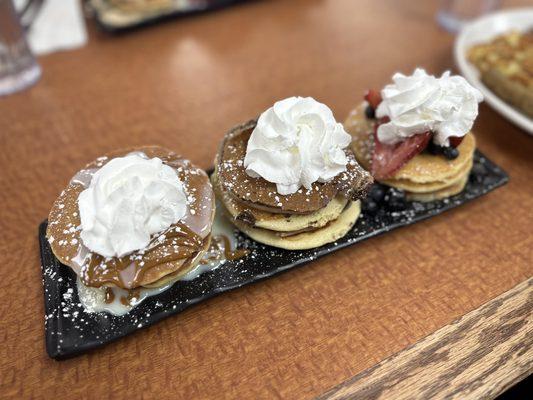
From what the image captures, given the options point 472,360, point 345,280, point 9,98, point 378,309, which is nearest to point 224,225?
point 345,280

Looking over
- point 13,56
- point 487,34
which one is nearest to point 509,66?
point 487,34

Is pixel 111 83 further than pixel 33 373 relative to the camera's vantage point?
Yes

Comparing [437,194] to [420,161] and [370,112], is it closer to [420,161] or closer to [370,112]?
[420,161]

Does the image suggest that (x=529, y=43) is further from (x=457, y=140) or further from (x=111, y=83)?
(x=111, y=83)

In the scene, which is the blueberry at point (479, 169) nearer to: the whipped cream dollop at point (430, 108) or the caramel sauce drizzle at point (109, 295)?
the whipped cream dollop at point (430, 108)

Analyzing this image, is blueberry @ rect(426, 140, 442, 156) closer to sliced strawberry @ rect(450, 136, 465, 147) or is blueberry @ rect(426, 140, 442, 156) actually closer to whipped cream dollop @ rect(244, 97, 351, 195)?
sliced strawberry @ rect(450, 136, 465, 147)

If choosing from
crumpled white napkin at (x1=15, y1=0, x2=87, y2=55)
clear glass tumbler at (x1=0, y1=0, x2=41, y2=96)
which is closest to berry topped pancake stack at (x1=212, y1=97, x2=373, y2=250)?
clear glass tumbler at (x1=0, y1=0, x2=41, y2=96)
